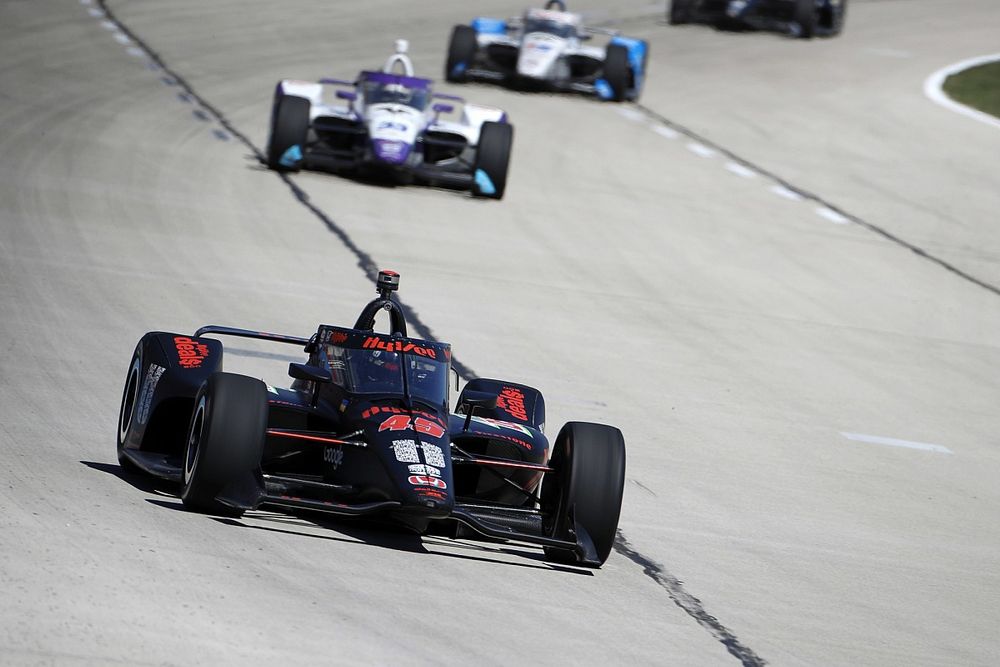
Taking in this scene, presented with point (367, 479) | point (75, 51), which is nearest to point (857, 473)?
point (367, 479)

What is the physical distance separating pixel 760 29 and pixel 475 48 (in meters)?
10.3

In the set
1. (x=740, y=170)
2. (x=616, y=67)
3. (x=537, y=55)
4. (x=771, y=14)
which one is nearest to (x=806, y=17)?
(x=771, y=14)

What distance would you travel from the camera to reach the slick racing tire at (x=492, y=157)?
19.8 metres

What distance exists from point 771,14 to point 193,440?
95.6 ft

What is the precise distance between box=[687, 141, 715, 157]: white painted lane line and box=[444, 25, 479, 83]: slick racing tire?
165 inches

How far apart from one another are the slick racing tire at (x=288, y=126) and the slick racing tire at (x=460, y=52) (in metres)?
7.96

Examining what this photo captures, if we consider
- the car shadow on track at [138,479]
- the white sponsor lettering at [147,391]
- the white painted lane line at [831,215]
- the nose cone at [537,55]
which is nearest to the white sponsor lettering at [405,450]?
the car shadow on track at [138,479]

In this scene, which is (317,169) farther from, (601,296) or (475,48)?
(475,48)

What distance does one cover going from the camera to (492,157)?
65.0 ft

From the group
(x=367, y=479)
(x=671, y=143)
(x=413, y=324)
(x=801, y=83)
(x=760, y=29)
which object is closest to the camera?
(x=367, y=479)

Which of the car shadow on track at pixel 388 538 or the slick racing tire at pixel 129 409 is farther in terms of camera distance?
the slick racing tire at pixel 129 409

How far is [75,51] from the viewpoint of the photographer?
27328mm

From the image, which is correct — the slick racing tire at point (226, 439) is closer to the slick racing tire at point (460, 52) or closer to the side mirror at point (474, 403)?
the side mirror at point (474, 403)

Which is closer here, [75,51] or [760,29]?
[75,51]
